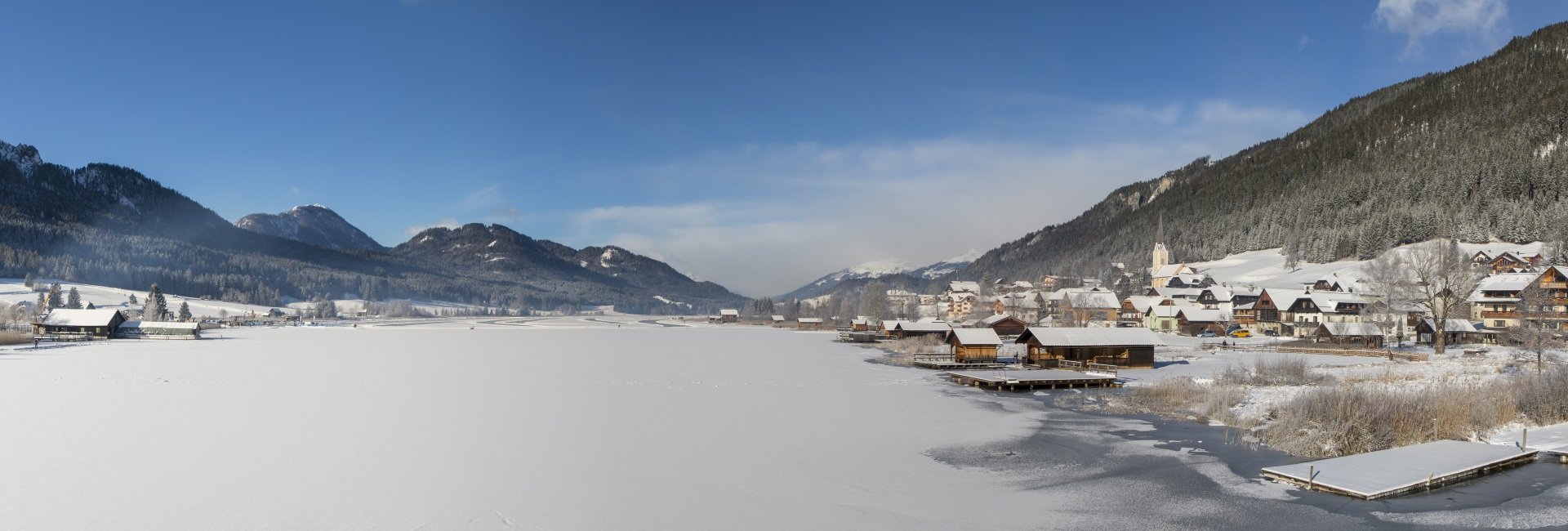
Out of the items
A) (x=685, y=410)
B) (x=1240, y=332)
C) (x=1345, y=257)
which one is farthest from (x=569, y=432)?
(x=1345, y=257)

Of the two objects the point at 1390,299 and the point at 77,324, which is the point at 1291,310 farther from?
the point at 77,324

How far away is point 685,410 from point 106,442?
58.2 feet

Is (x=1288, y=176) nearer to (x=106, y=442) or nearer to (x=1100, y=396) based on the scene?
(x=1100, y=396)

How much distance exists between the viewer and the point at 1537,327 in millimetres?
49062

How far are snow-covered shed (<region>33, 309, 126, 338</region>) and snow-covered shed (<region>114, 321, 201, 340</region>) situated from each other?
2.09m

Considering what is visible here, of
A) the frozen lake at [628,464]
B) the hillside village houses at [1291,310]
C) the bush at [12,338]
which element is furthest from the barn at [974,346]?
the bush at [12,338]

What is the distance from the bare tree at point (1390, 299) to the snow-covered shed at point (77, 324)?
12596cm

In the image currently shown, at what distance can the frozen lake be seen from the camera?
15594mm

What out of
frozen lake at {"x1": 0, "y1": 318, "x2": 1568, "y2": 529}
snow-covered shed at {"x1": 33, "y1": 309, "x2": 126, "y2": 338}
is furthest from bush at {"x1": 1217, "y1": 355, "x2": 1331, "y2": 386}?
snow-covered shed at {"x1": 33, "y1": 309, "x2": 126, "y2": 338}

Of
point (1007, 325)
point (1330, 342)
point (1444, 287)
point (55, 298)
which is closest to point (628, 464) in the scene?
point (1007, 325)

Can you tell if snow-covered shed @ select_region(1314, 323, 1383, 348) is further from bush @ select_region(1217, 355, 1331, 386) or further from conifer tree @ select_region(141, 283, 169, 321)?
conifer tree @ select_region(141, 283, 169, 321)

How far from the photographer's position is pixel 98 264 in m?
177

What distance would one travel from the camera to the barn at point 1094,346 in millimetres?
52188

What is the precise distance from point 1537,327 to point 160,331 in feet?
415
